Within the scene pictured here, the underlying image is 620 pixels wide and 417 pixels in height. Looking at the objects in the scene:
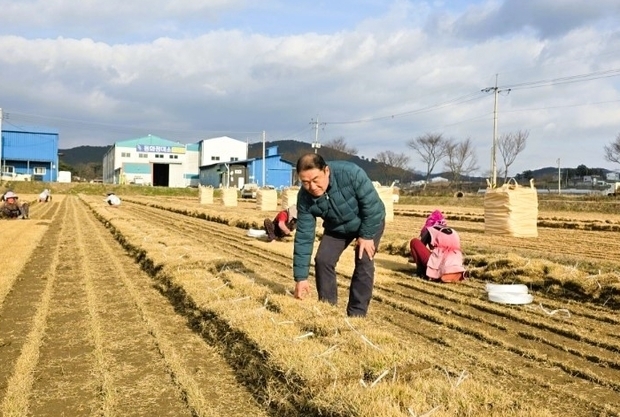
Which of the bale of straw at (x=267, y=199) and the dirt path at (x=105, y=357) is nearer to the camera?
the dirt path at (x=105, y=357)

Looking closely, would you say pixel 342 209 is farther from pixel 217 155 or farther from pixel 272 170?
pixel 217 155

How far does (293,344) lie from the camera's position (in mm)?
3592

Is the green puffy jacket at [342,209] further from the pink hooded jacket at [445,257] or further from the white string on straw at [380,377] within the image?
the pink hooded jacket at [445,257]

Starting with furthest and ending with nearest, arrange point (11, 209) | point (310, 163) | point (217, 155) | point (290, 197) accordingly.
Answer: point (217, 155) < point (290, 197) < point (11, 209) < point (310, 163)

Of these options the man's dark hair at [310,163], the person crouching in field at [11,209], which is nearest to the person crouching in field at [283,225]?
the man's dark hair at [310,163]

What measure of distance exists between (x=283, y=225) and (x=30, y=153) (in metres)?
53.1

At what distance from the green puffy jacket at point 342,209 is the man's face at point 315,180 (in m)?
0.08

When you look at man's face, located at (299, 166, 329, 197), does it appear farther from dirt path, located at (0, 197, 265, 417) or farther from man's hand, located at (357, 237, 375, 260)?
dirt path, located at (0, 197, 265, 417)

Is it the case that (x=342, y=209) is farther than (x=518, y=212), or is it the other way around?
(x=518, y=212)

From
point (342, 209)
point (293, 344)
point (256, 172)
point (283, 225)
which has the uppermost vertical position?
point (256, 172)

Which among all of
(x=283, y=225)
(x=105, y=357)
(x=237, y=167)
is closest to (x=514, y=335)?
(x=105, y=357)

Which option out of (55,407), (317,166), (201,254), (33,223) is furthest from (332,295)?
(33,223)

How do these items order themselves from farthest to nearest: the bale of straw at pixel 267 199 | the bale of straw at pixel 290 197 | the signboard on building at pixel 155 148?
the signboard on building at pixel 155 148 < the bale of straw at pixel 267 199 < the bale of straw at pixel 290 197

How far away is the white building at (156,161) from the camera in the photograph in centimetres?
6631
